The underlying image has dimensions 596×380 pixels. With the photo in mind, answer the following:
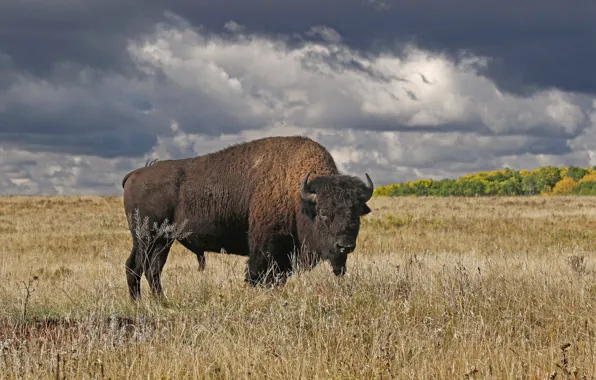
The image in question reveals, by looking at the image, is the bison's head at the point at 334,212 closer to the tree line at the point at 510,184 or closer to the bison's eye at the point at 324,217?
the bison's eye at the point at 324,217

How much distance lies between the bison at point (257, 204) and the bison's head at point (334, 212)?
0.02 metres

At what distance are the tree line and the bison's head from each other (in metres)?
90.6

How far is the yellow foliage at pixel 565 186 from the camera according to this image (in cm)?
11147

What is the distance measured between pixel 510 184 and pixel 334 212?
10256cm

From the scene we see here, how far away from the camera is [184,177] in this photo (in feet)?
42.3

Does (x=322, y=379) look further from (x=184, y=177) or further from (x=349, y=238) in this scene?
(x=184, y=177)

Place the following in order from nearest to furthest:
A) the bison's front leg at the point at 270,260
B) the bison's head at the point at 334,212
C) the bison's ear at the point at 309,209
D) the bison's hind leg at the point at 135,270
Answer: the bison's head at the point at 334,212 → the bison's ear at the point at 309,209 → the bison's front leg at the point at 270,260 → the bison's hind leg at the point at 135,270

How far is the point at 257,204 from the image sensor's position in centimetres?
1198

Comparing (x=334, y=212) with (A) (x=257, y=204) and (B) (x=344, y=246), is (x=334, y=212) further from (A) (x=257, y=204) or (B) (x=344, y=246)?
(A) (x=257, y=204)

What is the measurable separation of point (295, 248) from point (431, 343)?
4906mm

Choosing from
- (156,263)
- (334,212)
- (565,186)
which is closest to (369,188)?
(334,212)

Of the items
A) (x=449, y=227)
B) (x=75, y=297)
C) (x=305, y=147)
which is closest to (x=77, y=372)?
(x=75, y=297)

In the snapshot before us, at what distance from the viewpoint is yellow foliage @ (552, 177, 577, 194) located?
111m

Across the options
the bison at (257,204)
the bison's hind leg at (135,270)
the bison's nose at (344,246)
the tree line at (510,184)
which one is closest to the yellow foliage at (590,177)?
the tree line at (510,184)
